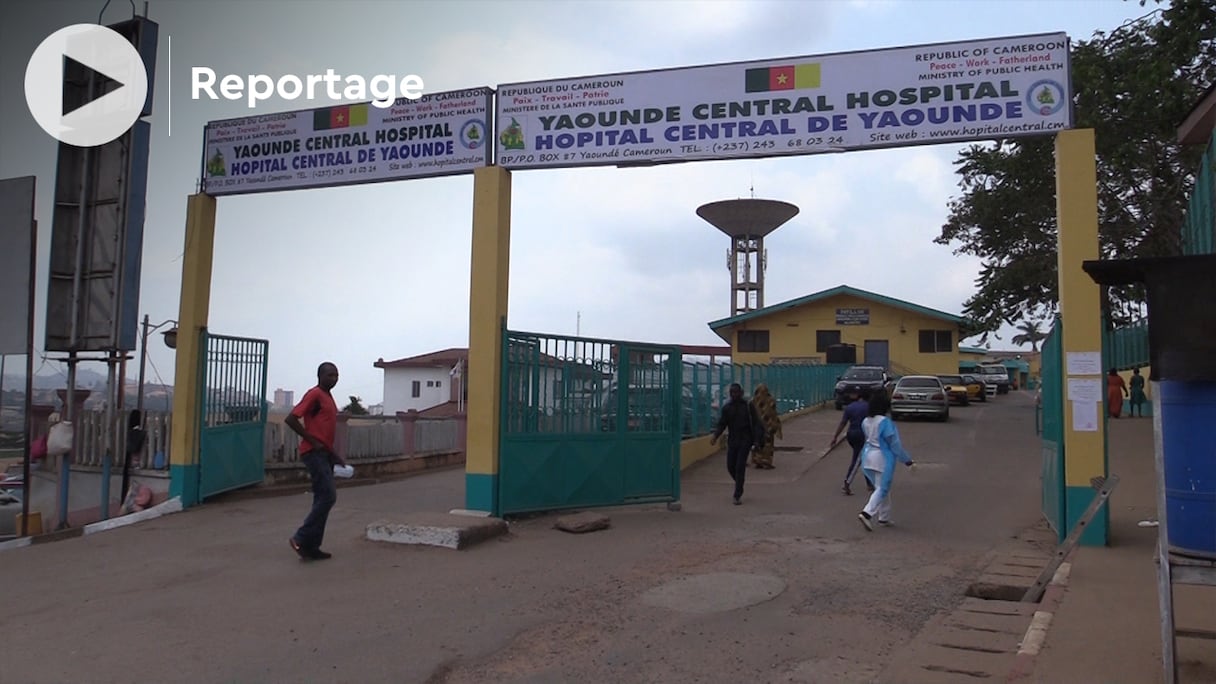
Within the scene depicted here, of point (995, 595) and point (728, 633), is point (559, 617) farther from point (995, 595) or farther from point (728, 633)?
point (995, 595)

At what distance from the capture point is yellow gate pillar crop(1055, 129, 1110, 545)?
8.52m

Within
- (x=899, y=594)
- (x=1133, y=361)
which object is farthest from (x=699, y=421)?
(x=1133, y=361)

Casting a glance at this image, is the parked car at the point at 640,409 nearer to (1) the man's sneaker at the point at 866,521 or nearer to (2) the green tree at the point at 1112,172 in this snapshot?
(1) the man's sneaker at the point at 866,521

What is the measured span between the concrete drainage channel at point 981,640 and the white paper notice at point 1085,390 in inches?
87.3

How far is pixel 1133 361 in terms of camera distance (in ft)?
85.1

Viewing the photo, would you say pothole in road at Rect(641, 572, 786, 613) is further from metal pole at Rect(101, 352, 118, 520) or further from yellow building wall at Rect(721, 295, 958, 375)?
yellow building wall at Rect(721, 295, 958, 375)

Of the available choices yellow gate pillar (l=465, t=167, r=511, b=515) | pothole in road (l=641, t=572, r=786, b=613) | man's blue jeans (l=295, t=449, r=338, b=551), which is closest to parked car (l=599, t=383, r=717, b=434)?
yellow gate pillar (l=465, t=167, r=511, b=515)

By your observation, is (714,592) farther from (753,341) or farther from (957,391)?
(753,341)


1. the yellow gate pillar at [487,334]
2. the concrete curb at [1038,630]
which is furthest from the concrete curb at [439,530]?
the concrete curb at [1038,630]

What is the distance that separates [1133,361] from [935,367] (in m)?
17.0

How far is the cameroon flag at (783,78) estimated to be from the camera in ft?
32.4

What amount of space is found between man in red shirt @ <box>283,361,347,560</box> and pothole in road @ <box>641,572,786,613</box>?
10.3ft

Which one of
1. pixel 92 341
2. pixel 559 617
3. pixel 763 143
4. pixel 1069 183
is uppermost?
pixel 763 143

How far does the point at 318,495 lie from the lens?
26.5 ft
